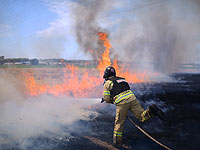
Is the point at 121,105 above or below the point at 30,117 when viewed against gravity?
above

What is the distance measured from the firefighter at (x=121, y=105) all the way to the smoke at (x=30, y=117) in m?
1.33

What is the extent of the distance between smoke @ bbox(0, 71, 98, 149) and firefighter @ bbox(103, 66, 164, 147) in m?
1.33

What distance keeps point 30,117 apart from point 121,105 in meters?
3.27

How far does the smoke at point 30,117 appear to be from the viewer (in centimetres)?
384

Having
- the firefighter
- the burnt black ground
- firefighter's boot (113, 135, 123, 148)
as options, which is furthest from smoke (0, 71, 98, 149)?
the firefighter

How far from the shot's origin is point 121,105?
3.48 meters

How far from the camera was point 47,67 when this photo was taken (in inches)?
1267

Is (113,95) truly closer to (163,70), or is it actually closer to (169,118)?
(169,118)

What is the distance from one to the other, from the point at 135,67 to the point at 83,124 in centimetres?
2016

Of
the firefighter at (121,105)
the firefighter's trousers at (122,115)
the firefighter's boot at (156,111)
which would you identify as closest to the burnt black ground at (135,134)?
the firefighter's trousers at (122,115)

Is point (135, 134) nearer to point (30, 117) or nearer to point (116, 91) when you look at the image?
point (116, 91)

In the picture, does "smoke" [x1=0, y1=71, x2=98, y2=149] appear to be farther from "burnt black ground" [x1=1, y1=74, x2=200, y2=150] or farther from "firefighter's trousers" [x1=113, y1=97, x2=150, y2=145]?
"firefighter's trousers" [x1=113, y1=97, x2=150, y2=145]

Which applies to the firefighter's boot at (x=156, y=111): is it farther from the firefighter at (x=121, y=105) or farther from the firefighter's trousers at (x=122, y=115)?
the firefighter's trousers at (x=122, y=115)

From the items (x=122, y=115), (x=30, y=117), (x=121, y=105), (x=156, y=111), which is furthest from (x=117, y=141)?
(x=30, y=117)
